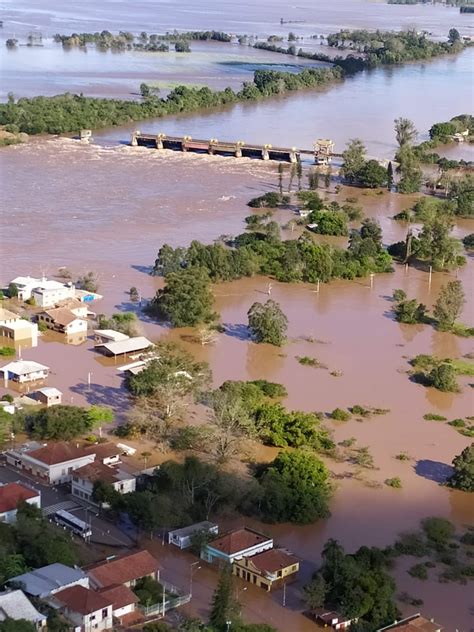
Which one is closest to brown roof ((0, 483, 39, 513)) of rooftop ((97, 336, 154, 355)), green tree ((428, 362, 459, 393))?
rooftop ((97, 336, 154, 355))

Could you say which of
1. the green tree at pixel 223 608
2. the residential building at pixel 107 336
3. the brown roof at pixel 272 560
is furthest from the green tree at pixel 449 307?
the green tree at pixel 223 608

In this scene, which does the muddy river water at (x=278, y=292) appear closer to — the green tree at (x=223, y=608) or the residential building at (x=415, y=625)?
the residential building at (x=415, y=625)

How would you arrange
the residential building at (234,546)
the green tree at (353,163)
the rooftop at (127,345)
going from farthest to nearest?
the green tree at (353,163)
the rooftop at (127,345)
the residential building at (234,546)

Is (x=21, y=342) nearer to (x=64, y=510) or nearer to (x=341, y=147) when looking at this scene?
(x=64, y=510)

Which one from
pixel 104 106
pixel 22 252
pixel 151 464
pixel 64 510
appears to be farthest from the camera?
pixel 104 106

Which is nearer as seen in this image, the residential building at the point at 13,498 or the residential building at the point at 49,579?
the residential building at the point at 49,579

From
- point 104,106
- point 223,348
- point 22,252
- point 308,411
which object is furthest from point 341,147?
point 308,411

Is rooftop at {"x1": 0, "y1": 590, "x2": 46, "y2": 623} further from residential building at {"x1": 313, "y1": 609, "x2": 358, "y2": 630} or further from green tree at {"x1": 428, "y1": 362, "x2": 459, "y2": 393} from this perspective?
green tree at {"x1": 428, "y1": 362, "x2": 459, "y2": 393}
